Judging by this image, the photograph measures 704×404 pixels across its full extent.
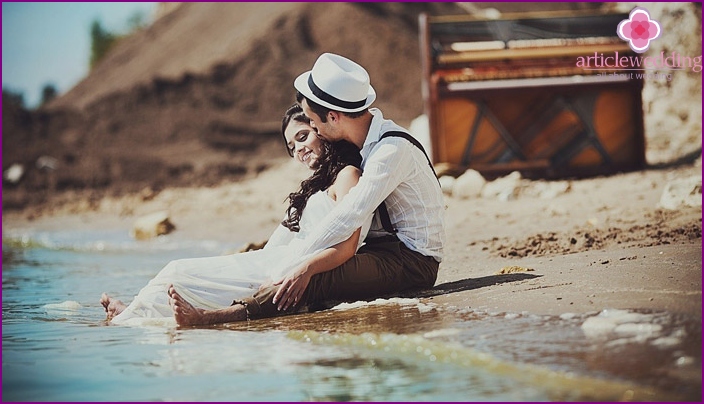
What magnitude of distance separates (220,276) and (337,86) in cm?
110

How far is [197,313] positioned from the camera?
15.9 ft

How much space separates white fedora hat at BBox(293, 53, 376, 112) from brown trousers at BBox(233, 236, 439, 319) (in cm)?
74

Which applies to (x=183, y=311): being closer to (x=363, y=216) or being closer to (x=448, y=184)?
(x=363, y=216)

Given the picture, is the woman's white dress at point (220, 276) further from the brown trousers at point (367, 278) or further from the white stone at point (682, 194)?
the white stone at point (682, 194)

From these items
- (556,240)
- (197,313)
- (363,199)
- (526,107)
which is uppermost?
(526,107)

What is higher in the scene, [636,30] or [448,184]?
[636,30]

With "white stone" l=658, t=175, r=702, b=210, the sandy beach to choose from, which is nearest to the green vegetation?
the sandy beach

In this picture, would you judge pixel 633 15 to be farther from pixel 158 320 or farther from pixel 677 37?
pixel 158 320

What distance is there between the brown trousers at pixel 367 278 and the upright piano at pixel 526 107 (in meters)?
5.77

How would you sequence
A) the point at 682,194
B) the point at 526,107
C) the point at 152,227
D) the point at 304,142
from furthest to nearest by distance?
the point at 152,227 → the point at 526,107 → the point at 682,194 → the point at 304,142

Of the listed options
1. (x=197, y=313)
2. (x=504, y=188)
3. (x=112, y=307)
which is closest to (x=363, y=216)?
(x=197, y=313)

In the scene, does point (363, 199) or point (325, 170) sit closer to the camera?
point (363, 199)

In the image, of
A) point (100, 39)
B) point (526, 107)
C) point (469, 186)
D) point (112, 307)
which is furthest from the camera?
point (100, 39)

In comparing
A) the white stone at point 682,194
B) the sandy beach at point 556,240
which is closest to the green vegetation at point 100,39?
the sandy beach at point 556,240
